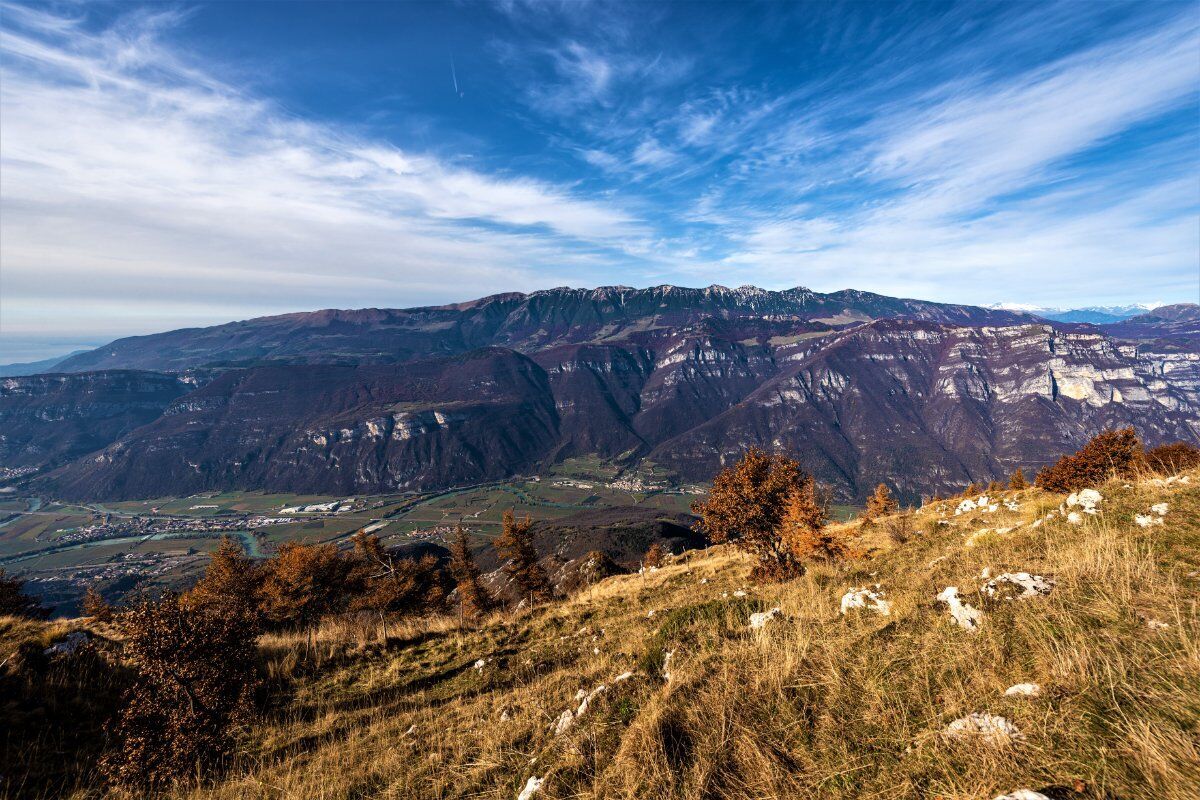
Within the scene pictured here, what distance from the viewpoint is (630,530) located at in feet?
483

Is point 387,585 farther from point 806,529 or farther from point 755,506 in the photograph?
point 806,529

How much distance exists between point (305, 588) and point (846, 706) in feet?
126

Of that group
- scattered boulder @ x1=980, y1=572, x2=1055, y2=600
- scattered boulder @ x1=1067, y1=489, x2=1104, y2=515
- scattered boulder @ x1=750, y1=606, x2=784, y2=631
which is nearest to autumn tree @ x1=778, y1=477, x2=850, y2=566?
scattered boulder @ x1=1067, y1=489, x2=1104, y2=515

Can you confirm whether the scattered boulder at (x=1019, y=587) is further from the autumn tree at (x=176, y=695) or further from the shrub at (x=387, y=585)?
the shrub at (x=387, y=585)

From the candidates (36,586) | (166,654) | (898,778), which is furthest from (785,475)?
(36,586)

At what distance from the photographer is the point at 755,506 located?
75.2 ft

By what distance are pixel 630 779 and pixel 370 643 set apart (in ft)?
52.2

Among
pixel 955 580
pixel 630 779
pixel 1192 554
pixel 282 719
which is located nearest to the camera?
pixel 630 779

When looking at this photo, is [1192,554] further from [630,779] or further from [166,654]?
[166,654]

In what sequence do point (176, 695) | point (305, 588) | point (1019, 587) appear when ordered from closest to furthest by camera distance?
point (1019, 587) < point (176, 695) < point (305, 588)

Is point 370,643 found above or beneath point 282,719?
beneath

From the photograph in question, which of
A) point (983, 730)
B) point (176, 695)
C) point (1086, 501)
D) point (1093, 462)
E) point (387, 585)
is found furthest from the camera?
point (387, 585)

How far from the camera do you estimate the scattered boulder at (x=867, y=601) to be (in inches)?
301

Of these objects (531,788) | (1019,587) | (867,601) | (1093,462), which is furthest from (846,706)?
(1093,462)
